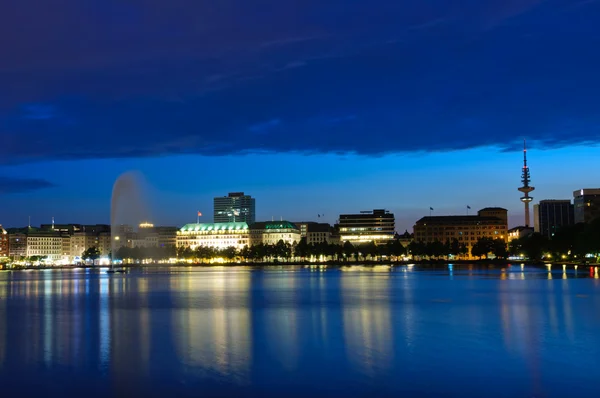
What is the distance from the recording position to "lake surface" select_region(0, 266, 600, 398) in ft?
78.0

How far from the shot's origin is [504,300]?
5788 centimetres

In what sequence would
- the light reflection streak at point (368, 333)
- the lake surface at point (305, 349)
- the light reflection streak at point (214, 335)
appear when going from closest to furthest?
the lake surface at point (305, 349) < the light reflection streak at point (214, 335) < the light reflection streak at point (368, 333)

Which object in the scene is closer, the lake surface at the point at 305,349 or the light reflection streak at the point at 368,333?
the lake surface at the point at 305,349

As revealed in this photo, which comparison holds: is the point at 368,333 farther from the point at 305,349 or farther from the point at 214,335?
the point at 214,335

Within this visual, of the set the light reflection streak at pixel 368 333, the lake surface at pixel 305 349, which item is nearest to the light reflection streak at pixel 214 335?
the lake surface at pixel 305 349

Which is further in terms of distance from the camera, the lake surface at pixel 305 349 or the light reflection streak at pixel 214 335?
the light reflection streak at pixel 214 335

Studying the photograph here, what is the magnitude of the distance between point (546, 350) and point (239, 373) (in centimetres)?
1364

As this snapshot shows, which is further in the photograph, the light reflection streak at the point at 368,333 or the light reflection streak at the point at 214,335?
the light reflection streak at the point at 368,333

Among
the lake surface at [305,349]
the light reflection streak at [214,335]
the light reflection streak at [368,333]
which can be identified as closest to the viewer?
the lake surface at [305,349]

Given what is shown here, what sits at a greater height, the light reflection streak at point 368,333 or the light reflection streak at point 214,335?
the light reflection streak at point 214,335

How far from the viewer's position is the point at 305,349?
31.7 meters

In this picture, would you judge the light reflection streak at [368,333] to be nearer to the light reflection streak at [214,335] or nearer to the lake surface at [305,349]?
the lake surface at [305,349]

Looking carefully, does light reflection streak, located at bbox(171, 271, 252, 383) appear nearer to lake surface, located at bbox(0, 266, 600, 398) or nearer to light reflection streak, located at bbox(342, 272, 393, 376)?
lake surface, located at bbox(0, 266, 600, 398)

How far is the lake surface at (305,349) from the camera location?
78.0ft
